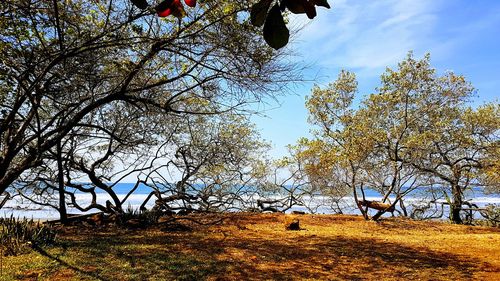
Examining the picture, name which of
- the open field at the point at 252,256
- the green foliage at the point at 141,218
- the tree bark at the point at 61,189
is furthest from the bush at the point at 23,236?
the green foliage at the point at 141,218

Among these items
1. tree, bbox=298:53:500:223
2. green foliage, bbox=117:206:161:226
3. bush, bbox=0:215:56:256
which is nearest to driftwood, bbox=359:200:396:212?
tree, bbox=298:53:500:223

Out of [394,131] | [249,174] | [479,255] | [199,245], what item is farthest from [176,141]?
[479,255]

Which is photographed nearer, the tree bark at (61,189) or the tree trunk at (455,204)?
the tree bark at (61,189)

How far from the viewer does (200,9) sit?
619 cm

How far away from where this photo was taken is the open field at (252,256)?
5.33 m

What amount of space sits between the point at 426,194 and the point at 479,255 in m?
9.20

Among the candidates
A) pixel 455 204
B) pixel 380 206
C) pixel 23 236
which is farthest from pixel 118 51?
pixel 455 204

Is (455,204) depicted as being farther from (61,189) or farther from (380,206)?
(61,189)

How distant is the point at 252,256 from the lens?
21.0 feet

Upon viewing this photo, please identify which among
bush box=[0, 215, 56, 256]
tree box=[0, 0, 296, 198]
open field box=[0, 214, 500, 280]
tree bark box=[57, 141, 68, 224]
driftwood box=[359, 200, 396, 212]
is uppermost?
tree box=[0, 0, 296, 198]

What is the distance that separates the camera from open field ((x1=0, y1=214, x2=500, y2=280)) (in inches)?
210

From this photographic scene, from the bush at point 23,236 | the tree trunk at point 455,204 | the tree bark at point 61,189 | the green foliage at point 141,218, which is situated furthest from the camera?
the tree trunk at point 455,204

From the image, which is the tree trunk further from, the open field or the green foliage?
the green foliage

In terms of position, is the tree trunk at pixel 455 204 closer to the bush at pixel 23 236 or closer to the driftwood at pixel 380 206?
the driftwood at pixel 380 206
